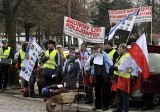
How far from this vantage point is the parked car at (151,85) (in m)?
10.6

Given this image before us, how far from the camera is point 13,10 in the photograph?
16219 mm

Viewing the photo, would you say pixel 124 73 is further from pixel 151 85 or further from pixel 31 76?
pixel 31 76

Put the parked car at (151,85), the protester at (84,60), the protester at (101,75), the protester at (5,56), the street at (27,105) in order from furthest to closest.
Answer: the protester at (5,56), the protester at (84,60), the street at (27,105), the protester at (101,75), the parked car at (151,85)

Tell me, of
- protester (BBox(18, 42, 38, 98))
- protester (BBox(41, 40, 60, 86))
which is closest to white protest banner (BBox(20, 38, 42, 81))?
protester (BBox(18, 42, 38, 98))

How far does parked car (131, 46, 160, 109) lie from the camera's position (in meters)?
10.6

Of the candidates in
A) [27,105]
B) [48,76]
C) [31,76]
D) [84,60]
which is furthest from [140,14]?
[27,105]

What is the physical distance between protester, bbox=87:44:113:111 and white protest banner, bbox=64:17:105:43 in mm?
1358

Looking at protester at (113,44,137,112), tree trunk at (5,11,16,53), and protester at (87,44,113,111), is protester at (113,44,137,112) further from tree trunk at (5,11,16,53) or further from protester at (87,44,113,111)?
tree trunk at (5,11,16,53)

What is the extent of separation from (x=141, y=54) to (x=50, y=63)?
4142mm

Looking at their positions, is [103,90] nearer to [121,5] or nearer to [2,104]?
[2,104]

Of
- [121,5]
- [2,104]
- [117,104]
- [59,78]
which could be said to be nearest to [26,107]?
[2,104]

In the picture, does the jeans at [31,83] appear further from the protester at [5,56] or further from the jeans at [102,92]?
the jeans at [102,92]

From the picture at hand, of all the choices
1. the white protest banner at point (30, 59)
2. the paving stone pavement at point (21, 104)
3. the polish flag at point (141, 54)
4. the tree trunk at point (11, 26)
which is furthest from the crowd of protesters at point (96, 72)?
the tree trunk at point (11, 26)

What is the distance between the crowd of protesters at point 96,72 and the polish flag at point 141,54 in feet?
0.49
